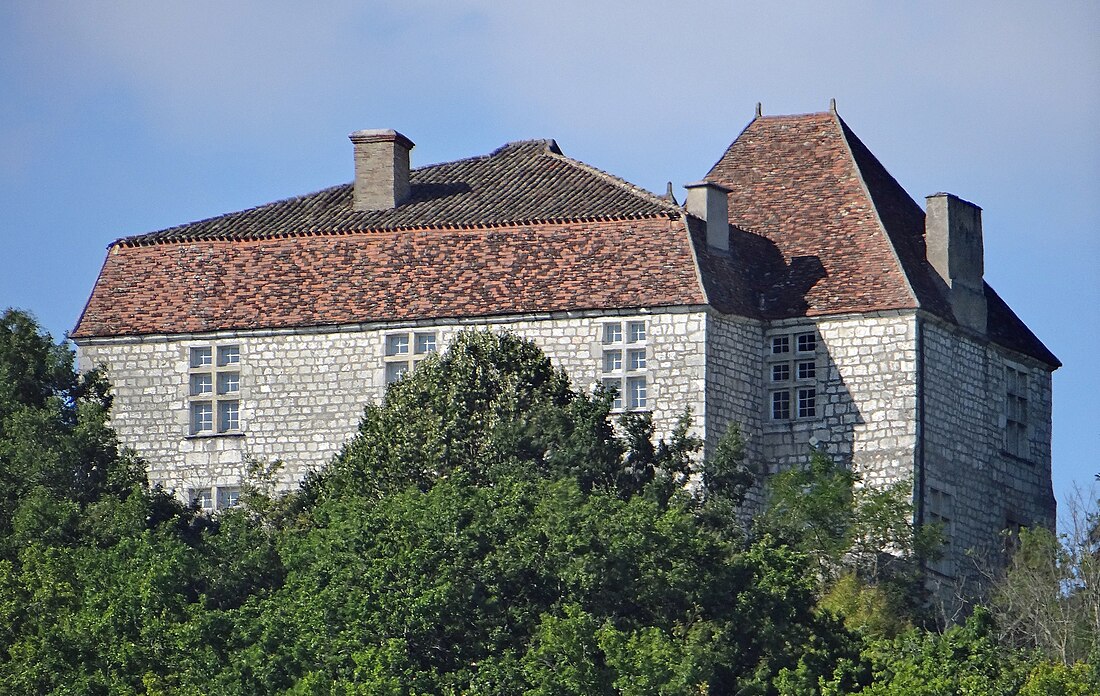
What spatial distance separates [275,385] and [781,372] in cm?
983

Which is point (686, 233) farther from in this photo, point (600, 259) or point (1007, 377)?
point (1007, 377)

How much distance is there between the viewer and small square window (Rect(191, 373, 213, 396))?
2685 inches

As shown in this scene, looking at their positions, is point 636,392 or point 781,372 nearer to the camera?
point 636,392

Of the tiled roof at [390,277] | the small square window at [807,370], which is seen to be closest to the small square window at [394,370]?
the tiled roof at [390,277]

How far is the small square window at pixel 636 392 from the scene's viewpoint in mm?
65438

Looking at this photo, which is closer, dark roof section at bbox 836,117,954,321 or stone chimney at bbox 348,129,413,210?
dark roof section at bbox 836,117,954,321

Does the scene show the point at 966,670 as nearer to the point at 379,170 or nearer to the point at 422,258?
the point at 422,258

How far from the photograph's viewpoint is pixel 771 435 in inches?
2633

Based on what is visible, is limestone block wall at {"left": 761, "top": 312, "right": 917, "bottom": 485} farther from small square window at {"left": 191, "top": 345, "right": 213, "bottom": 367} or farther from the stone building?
small square window at {"left": 191, "top": 345, "right": 213, "bottom": 367}

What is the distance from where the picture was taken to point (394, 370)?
67.1 m

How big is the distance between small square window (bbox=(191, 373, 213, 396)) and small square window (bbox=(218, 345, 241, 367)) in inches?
14.6

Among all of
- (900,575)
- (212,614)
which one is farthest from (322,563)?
(900,575)

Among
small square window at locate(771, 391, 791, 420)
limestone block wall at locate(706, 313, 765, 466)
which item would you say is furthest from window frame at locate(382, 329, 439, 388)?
small square window at locate(771, 391, 791, 420)

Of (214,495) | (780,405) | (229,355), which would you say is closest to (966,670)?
(780,405)
